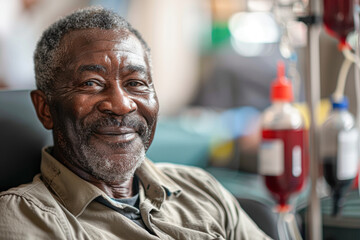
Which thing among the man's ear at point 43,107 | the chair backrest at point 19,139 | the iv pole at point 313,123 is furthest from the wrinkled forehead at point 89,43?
the iv pole at point 313,123

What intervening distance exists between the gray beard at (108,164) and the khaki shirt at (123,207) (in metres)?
0.03

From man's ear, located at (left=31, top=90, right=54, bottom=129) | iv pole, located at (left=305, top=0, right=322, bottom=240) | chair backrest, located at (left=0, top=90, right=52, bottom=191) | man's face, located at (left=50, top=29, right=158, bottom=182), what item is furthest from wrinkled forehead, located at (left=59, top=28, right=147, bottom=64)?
iv pole, located at (left=305, top=0, right=322, bottom=240)

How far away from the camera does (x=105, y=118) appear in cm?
88

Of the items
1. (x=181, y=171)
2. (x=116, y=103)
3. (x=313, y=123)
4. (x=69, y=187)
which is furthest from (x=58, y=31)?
(x=313, y=123)

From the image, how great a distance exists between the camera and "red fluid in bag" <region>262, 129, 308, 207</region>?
4.33 feet

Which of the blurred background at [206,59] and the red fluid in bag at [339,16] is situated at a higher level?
the red fluid in bag at [339,16]

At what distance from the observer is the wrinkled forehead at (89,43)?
89cm

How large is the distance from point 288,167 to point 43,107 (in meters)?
0.67

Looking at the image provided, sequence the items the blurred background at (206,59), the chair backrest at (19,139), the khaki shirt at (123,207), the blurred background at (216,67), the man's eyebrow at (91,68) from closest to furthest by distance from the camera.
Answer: the khaki shirt at (123,207)
the man's eyebrow at (91,68)
the chair backrest at (19,139)
the blurred background at (216,67)
the blurred background at (206,59)

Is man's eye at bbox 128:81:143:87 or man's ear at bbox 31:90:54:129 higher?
man's eye at bbox 128:81:143:87

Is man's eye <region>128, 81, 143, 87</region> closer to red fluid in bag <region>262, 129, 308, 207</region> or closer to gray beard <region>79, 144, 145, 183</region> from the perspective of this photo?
gray beard <region>79, 144, 145, 183</region>

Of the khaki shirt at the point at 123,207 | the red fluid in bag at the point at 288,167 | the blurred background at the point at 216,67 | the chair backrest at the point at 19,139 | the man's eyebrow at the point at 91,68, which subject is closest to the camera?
the khaki shirt at the point at 123,207

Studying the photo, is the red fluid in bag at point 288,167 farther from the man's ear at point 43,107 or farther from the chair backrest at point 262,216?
the man's ear at point 43,107

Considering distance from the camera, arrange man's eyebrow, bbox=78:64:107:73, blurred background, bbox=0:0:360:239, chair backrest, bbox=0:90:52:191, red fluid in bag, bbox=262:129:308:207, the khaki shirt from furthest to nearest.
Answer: blurred background, bbox=0:0:360:239 < red fluid in bag, bbox=262:129:308:207 < chair backrest, bbox=0:90:52:191 < man's eyebrow, bbox=78:64:107:73 < the khaki shirt
